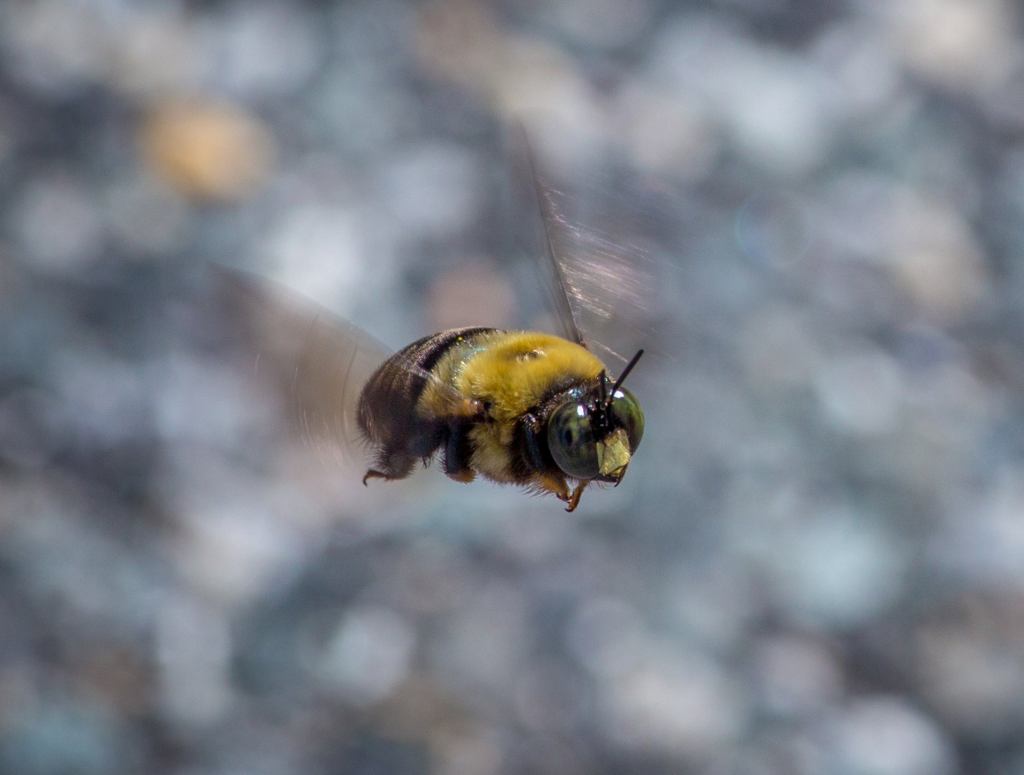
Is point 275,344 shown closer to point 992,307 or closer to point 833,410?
point 833,410

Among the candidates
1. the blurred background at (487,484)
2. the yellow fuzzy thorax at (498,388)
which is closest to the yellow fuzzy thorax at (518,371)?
the yellow fuzzy thorax at (498,388)

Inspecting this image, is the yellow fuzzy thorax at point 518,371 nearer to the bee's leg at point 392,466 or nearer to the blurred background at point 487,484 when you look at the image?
the bee's leg at point 392,466

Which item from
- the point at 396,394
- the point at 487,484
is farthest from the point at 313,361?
the point at 487,484

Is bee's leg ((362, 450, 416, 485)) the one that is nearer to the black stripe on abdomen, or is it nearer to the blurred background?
the black stripe on abdomen

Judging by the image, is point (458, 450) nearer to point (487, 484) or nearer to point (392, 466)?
point (392, 466)

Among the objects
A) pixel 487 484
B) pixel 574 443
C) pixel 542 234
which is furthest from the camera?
pixel 487 484

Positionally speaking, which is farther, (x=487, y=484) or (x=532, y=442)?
(x=487, y=484)

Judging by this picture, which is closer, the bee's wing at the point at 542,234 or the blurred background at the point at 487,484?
the bee's wing at the point at 542,234
